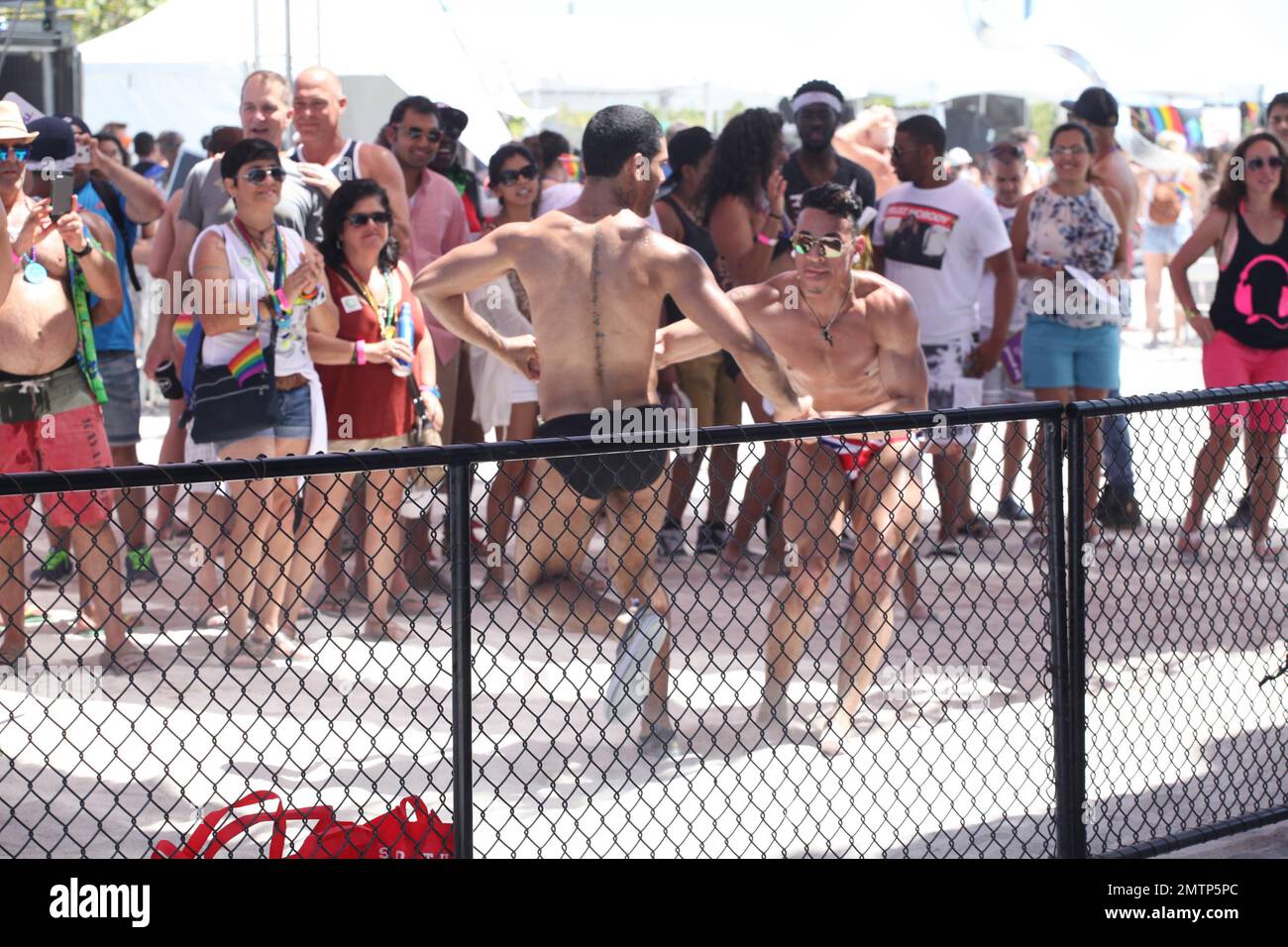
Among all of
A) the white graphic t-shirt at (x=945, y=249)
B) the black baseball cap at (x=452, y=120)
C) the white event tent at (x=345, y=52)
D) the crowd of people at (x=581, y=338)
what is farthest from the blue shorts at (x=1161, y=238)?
the black baseball cap at (x=452, y=120)

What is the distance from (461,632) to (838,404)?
8.46 feet

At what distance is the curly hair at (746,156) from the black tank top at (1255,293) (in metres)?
2.33

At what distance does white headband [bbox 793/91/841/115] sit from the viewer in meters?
7.94

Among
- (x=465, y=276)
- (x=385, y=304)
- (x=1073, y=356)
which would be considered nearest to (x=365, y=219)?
(x=385, y=304)

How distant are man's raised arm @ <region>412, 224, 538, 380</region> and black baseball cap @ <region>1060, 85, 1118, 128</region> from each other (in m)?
4.46

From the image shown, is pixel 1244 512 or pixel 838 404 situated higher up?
pixel 838 404

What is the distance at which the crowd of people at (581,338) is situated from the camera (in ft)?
16.9

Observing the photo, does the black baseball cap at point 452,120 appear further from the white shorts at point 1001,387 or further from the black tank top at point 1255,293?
the black tank top at point 1255,293

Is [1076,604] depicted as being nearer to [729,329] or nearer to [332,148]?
[729,329]

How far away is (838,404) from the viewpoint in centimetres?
569

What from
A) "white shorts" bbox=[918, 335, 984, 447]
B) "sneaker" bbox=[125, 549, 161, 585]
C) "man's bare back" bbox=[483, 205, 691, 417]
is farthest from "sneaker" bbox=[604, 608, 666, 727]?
"white shorts" bbox=[918, 335, 984, 447]

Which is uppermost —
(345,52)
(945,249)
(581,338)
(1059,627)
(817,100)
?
(345,52)

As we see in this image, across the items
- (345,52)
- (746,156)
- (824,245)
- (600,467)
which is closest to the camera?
(600,467)
